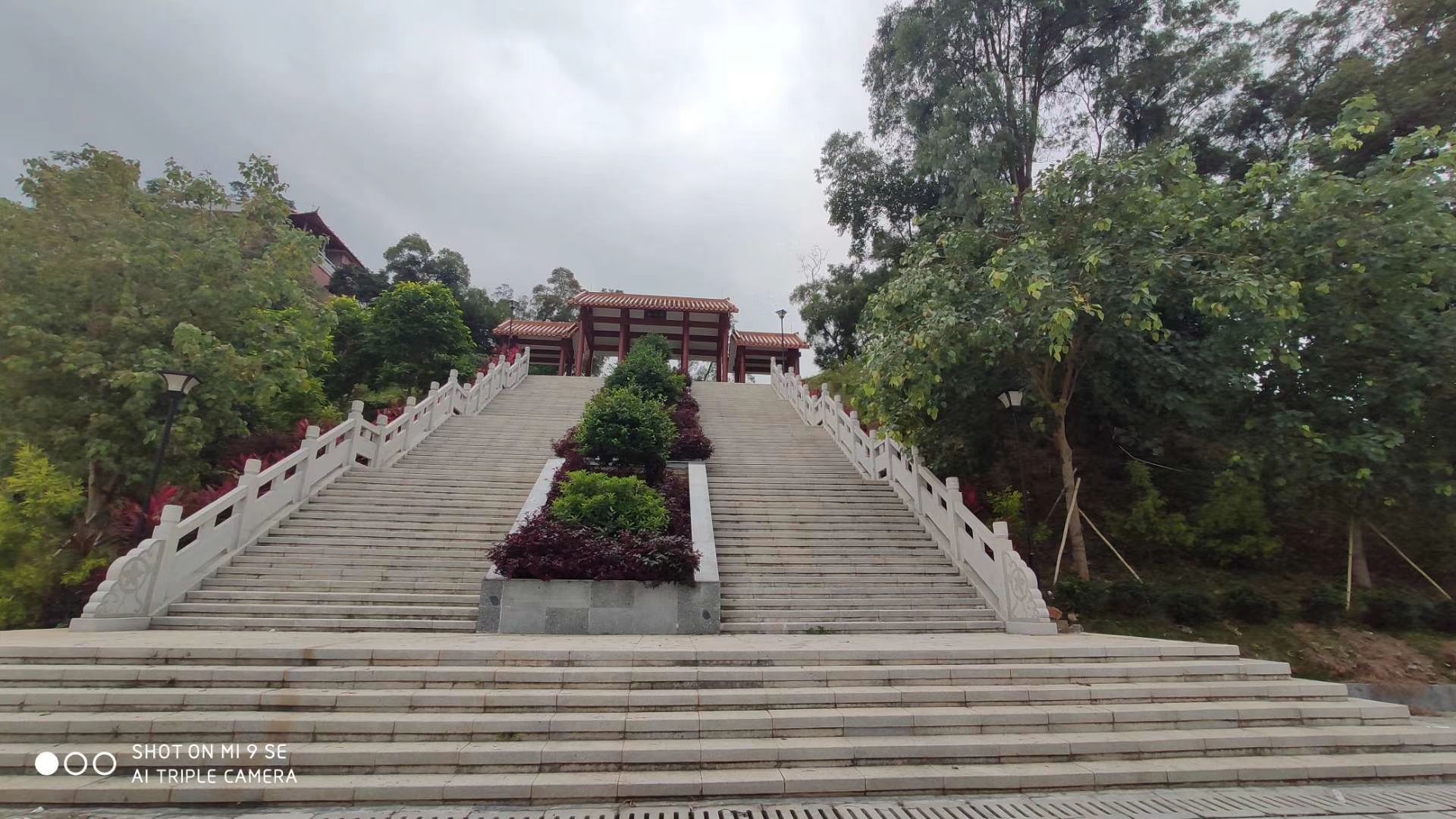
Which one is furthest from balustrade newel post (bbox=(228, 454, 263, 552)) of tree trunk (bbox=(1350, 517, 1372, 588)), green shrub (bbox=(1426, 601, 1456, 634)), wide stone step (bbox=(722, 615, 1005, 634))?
green shrub (bbox=(1426, 601, 1456, 634))

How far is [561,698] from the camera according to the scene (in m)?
4.72

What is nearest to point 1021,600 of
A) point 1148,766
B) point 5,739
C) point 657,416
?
point 1148,766

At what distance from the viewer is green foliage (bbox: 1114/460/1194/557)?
9.88m

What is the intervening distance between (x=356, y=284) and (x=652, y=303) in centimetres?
2048

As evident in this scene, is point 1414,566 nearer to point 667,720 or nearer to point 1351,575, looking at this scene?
point 1351,575

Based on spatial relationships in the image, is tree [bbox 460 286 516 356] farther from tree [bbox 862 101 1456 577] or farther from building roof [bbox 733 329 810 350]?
tree [bbox 862 101 1456 577]

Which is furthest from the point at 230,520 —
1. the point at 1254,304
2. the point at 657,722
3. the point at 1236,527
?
the point at 1236,527

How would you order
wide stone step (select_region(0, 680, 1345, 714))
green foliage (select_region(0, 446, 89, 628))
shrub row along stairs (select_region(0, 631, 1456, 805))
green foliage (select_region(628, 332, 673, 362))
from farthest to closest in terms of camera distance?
green foliage (select_region(628, 332, 673, 362))
green foliage (select_region(0, 446, 89, 628))
wide stone step (select_region(0, 680, 1345, 714))
shrub row along stairs (select_region(0, 631, 1456, 805))

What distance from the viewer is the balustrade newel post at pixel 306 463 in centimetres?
962

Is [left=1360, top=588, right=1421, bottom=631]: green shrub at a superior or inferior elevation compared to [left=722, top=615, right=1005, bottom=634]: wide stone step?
superior

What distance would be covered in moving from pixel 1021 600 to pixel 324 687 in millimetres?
7497

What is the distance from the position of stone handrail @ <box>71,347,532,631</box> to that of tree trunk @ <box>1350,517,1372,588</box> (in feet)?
52.0

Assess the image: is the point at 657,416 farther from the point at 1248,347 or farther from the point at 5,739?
the point at 1248,347

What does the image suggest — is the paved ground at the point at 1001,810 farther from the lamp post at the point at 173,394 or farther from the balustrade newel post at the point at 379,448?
the balustrade newel post at the point at 379,448
